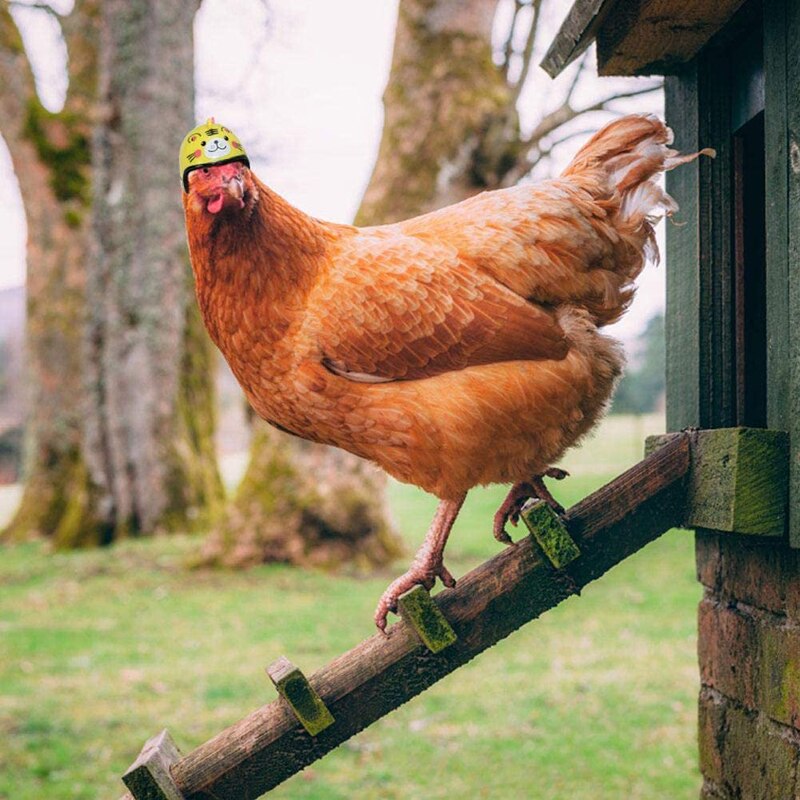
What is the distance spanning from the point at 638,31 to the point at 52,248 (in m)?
12.5

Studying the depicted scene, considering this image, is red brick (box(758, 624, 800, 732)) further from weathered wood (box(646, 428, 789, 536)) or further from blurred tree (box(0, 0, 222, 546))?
blurred tree (box(0, 0, 222, 546))

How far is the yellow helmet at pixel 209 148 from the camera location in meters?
2.37

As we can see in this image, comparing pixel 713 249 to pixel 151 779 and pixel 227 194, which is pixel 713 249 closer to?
pixel 227 194

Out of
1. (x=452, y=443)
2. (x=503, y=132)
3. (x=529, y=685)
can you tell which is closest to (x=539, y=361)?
(x=452, y=443)

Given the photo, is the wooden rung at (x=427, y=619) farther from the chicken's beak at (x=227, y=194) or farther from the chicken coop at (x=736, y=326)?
the chicken's beak at (x=227, y=194)

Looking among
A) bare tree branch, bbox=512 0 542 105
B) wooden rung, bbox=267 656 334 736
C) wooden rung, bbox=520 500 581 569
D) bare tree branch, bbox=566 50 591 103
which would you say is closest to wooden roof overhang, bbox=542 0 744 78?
wooden rung, bbox=520 500 581 569

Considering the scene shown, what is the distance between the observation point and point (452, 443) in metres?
2.47

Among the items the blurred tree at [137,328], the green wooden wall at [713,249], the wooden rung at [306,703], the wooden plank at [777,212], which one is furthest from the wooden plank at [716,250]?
the blurred tree at [137,328]

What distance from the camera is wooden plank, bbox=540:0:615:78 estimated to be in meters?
2.61

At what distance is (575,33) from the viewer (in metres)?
2.71

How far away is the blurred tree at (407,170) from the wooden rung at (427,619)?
6.66 metres

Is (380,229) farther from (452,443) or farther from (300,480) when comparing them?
(300,480)

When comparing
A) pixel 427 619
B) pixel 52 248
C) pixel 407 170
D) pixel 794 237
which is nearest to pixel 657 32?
pixel 794 237

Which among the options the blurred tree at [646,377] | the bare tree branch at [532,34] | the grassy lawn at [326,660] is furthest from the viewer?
the blurred tree at [646,377]
